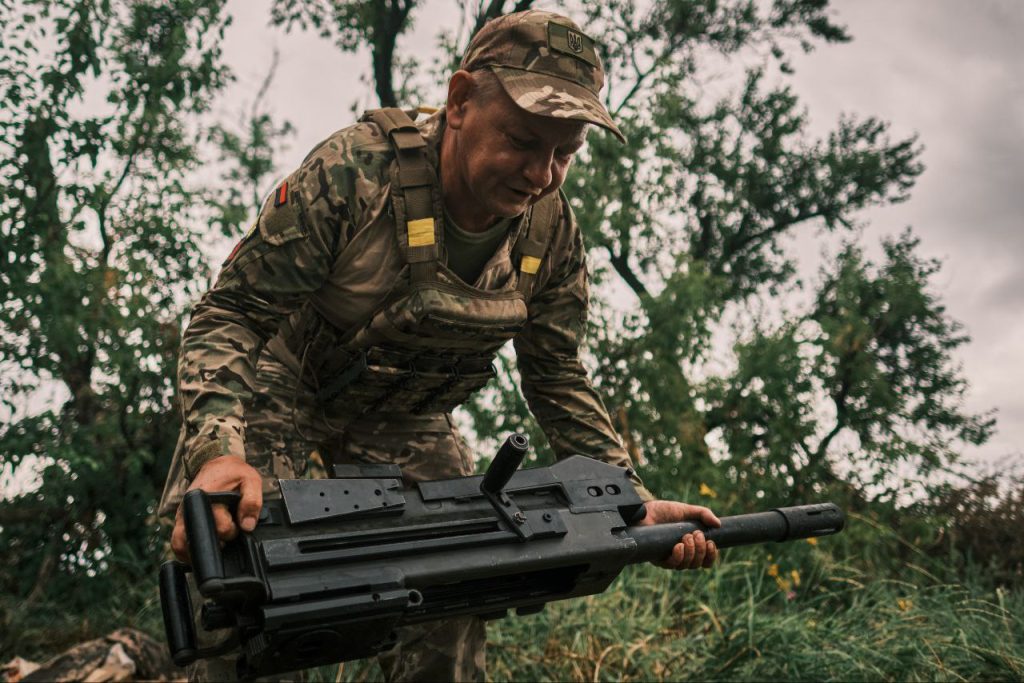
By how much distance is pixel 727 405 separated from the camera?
28.3 feet

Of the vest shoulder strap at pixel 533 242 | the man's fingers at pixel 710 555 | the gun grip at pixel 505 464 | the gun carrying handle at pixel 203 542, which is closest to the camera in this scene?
the gun carrying handle at pixel 203 542

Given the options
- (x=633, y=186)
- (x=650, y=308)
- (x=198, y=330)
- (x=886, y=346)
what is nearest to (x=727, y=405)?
(x=650, y=308)

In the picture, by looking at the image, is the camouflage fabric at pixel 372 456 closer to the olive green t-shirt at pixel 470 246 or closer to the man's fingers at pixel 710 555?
the olive green t-shirt at pixel 470 246

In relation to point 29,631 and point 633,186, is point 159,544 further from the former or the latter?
point 633,186

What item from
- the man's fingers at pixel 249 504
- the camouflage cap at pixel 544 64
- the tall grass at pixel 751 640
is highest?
the camouflage cap at pixel 544 64

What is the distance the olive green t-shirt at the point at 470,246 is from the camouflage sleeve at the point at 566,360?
10.9 inches

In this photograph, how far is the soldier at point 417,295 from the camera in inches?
101

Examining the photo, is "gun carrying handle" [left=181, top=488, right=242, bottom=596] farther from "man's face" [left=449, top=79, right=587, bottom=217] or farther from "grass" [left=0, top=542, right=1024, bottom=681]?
"grass" [left=0, top=542, right=1024, bottom=681]

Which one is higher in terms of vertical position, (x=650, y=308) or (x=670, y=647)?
(x=650, y=308)

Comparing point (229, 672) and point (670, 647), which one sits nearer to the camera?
point (229, 672)

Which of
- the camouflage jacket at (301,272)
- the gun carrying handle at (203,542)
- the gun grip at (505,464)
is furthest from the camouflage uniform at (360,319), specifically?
the gun grip at (505,464)

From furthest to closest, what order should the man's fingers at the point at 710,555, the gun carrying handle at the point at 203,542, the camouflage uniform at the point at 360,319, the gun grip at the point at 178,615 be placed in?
the man's fingers at the point at 710,555, the camouflage uniform at the point at 360,319, the gun grip at the point at 178,615, the gun carrying handle at the point at 203,542

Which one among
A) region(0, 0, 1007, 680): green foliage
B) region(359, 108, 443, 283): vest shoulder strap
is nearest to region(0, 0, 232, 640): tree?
region(0, 0, 1007, 680): green foliage

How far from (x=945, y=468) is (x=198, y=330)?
6.95 meters
